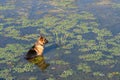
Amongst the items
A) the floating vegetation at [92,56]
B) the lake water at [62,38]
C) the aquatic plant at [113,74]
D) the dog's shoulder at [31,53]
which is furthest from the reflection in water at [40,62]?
the aquatic plant at [113,74]

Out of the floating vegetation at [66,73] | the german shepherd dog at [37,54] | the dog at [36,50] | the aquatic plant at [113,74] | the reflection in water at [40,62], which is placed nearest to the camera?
the aquatic plant at [113,74]

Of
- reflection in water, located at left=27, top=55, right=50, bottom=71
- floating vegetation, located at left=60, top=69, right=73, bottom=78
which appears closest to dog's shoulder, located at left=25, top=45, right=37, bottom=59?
reflection in water, located at left=27, top=55, right=50, bottom=71

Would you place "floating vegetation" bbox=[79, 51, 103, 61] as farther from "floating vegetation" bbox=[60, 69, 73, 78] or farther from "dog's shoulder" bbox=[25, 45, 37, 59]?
"dog's shoulder" bbox=[25, 45, 37, 59]

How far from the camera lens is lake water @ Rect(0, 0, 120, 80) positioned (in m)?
12.1

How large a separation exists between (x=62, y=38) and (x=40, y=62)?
2249 millimetres

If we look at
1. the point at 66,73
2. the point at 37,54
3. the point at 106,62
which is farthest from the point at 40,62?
the point at 106,62

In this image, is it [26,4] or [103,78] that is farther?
[26,4]

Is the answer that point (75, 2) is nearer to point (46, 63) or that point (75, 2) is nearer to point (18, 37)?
point (18, 37)

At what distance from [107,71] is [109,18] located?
5.96 meters

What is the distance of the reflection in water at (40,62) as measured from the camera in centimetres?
1256

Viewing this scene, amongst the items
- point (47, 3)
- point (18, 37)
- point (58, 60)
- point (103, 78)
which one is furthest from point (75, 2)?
point (103, 78)

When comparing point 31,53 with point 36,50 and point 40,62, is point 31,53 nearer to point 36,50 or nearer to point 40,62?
point 36,50

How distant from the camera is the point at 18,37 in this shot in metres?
15.1

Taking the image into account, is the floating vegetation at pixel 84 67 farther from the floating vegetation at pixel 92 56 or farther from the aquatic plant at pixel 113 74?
the aquatic plant at pixel 113 74
